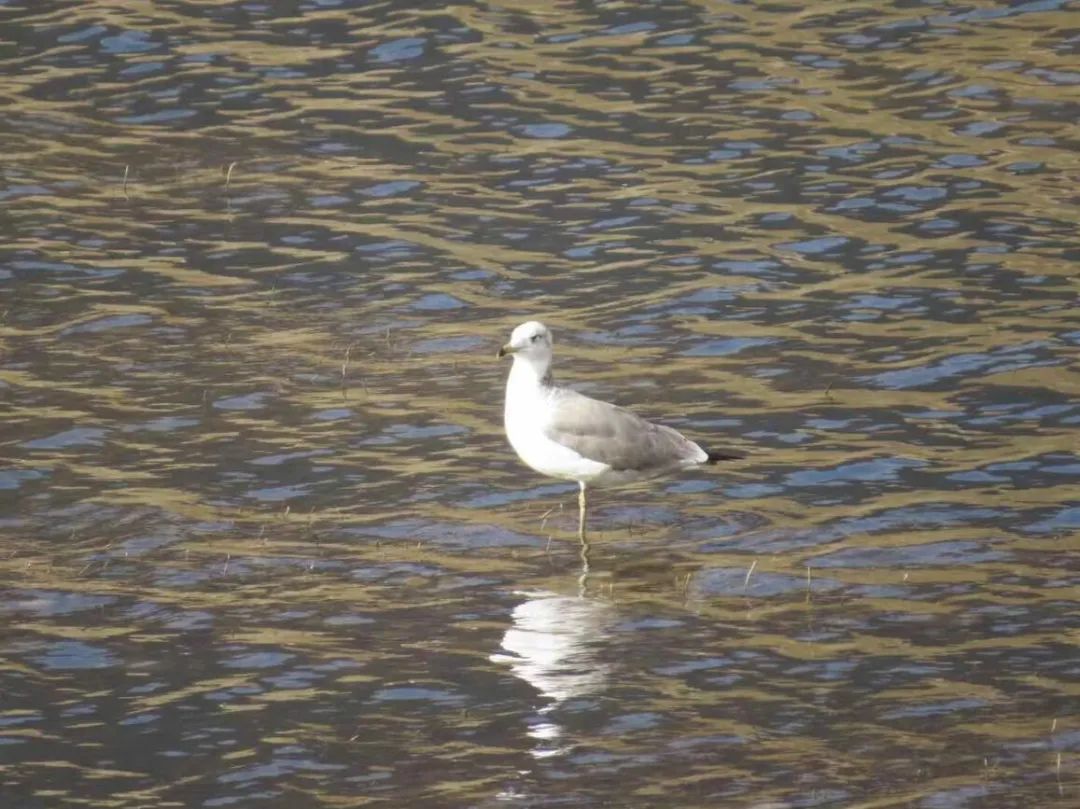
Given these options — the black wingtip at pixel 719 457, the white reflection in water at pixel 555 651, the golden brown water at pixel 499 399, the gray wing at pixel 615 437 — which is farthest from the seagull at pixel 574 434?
the white reflection in water at pixel 555 651

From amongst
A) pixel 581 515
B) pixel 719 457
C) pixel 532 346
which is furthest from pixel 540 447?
pixel 719 457

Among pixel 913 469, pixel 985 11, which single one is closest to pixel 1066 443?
pixel 913 469

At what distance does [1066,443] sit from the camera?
14.9m

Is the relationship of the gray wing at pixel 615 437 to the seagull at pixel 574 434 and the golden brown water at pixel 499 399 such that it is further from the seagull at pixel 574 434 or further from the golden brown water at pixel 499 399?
the golden brown water at pixel 499 399

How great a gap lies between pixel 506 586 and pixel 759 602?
1.58 metres

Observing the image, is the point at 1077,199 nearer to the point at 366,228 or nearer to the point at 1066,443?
the point at 1066,443

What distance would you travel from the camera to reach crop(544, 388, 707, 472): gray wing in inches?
541

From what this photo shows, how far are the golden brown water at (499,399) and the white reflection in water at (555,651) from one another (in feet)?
0.11

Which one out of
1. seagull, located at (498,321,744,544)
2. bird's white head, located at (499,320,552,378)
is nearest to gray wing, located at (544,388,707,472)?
seagull, located at (498,321,744,544)

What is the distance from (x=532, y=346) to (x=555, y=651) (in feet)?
8.47

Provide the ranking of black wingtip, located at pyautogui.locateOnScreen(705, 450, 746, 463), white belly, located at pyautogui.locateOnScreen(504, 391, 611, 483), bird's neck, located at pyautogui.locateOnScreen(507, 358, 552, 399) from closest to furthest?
white belly, located at pyautogui.locateOnScreen(504, 391, 611, 483) → bird's neck, located at pyautogui.locateOnScreen(507, 358, 552, 399) → black wingtip, located at pyautogui.locateOnScreen(705, 450, 746, 463)

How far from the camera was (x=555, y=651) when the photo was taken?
1202cm

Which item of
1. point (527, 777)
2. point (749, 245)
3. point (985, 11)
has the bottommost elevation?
point (527, 777)

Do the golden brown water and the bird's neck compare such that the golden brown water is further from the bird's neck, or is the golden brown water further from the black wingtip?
the bird's neck
